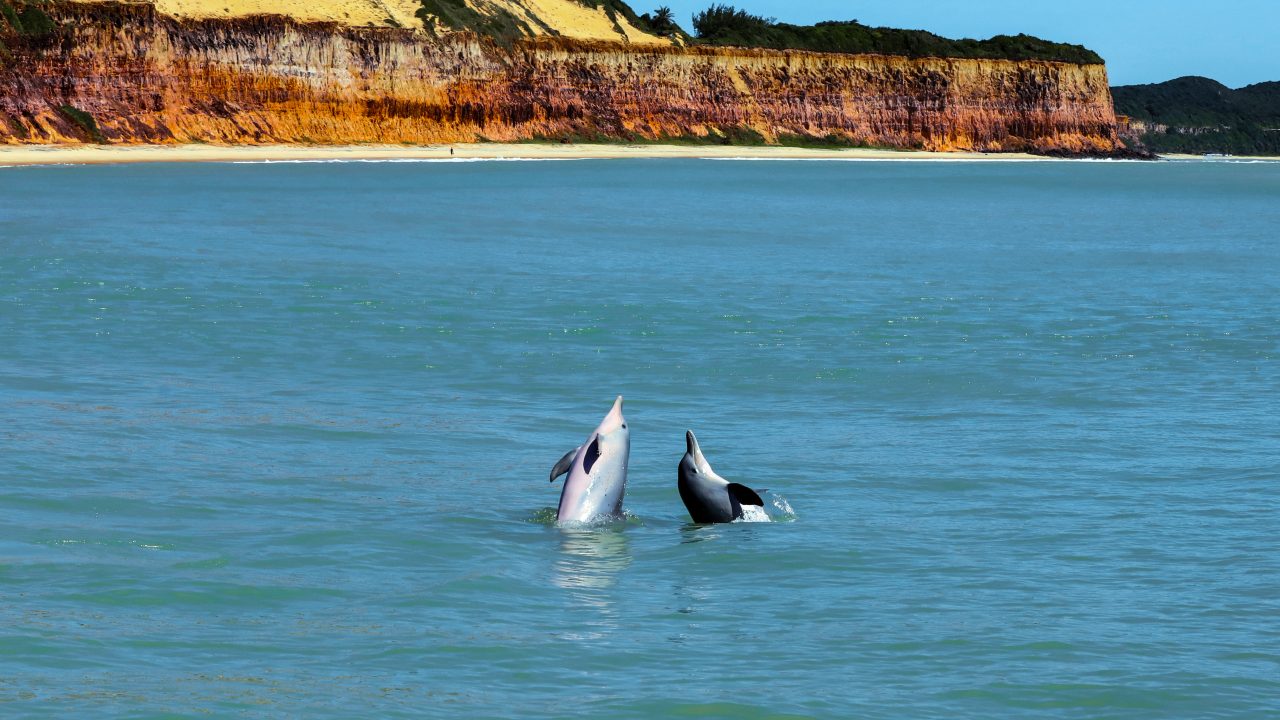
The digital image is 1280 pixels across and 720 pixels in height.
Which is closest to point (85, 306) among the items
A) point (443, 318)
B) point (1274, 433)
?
point (443, 318)

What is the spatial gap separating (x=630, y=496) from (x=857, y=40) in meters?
155

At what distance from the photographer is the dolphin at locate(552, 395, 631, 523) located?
457 inches

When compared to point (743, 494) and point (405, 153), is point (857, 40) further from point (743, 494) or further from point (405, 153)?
point (743, 494)

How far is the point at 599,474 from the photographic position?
464 inches

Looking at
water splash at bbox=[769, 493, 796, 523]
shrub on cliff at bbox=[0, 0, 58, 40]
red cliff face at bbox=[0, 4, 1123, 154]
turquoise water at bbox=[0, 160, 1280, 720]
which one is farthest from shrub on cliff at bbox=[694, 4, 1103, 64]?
water splash at bbox=[769, 493, 796, 523]

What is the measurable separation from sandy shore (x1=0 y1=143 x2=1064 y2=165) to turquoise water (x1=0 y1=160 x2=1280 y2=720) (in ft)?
200

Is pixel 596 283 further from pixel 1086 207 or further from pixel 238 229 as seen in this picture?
pixel 1086 207

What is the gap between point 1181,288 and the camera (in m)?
34.0

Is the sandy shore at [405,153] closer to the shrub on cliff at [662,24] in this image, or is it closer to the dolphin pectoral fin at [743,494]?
the shrub on cliff at [662,24]

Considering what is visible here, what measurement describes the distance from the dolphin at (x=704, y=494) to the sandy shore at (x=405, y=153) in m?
77.8

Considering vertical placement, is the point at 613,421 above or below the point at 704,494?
above

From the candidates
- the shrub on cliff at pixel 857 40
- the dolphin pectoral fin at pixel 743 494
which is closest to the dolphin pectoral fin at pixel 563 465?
the dolphin pectoral fin at pixel 743 494

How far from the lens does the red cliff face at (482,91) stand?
322ft

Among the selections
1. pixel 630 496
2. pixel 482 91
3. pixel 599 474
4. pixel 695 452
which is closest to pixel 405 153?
pixel 482 91
